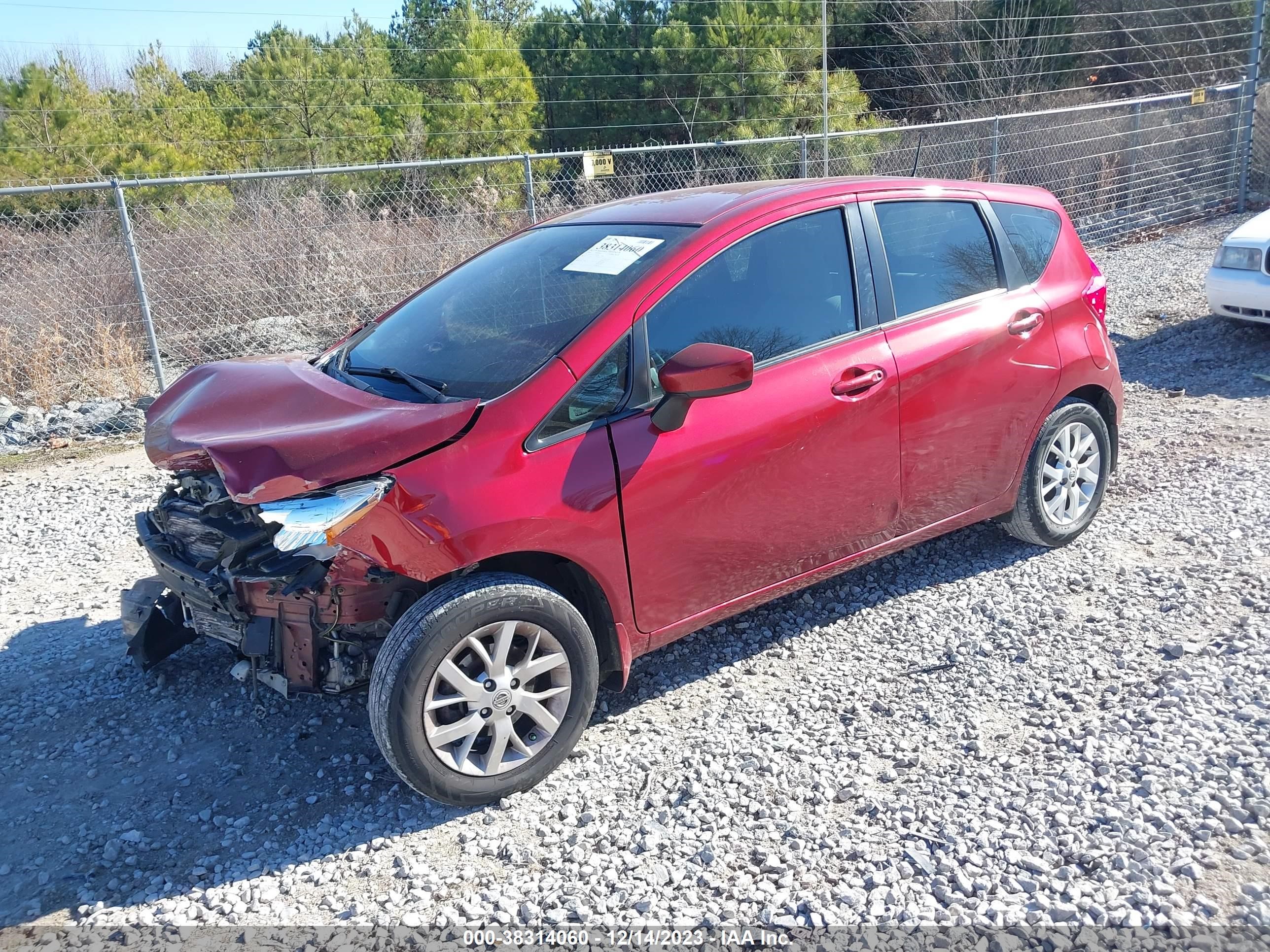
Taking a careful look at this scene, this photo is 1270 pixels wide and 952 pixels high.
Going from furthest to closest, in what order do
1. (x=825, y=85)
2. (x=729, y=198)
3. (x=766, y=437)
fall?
(x=825, y=85)
(x=729, y=198)
(x=766, y=437)

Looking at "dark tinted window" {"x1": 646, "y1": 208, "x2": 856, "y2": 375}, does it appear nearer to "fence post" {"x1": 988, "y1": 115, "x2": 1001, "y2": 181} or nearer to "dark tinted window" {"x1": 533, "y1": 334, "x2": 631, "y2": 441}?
"dark tinted window" {"x1": 533, "y1": 334, "x2": 631, "y2": 441}

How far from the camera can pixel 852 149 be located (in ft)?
51.1

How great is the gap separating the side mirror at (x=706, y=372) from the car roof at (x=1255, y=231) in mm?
6699

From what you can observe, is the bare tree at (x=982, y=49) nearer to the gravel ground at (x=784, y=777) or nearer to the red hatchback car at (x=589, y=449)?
the red hatchback car at (x=589, y=449)

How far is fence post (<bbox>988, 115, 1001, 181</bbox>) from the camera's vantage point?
13.2 m

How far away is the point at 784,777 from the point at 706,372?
4.52ft

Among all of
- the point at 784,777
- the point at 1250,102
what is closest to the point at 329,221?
the point at 784,777

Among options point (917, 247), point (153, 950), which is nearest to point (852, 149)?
point (917, 247)

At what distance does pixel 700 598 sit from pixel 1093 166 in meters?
13.5

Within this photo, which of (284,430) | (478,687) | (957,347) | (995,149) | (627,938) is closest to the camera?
(627,938)

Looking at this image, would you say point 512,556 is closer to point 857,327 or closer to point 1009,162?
point 857,327

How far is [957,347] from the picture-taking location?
13.6 feet

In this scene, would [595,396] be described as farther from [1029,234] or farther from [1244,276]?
[1244,276]

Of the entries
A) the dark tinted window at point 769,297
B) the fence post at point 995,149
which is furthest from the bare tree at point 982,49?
the dark tinted window at point 769,297
